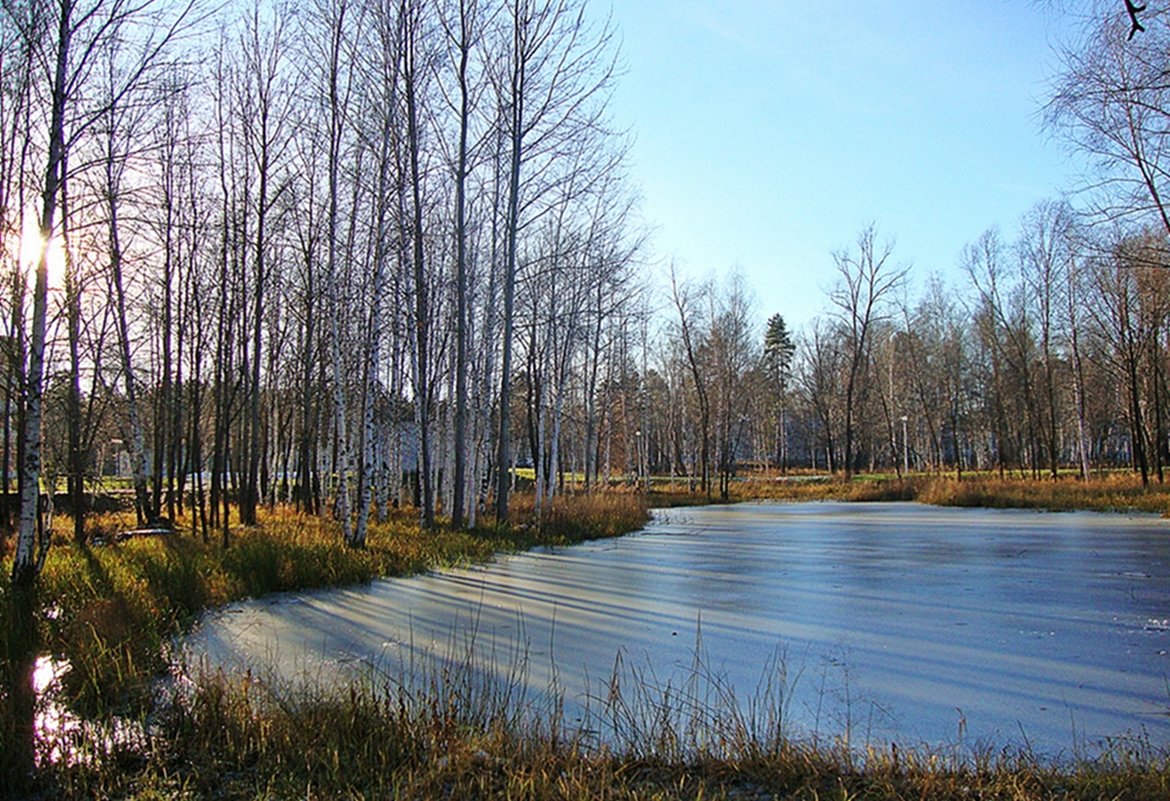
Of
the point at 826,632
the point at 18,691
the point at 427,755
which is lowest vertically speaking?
the point at 826,632

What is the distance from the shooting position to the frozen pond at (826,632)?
344 cm

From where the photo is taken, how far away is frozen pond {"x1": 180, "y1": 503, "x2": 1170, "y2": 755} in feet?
11.3

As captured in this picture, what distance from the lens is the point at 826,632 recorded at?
5.06 m

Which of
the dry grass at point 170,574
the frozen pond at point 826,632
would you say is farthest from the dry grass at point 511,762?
the dry grass at point 170,574

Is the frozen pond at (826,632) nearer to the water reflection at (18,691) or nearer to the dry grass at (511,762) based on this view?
the dry grass at (511,762)

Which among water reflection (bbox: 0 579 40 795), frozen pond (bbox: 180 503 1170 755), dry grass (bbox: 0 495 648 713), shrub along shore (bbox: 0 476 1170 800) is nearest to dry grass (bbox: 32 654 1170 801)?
shrub along shore (bbox: 0 476 1170 800)

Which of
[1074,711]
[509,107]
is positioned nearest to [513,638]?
[1074,711]

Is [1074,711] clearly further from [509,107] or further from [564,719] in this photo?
[509,107]

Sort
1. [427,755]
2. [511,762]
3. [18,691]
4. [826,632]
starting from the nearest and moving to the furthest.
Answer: [511,762], [427,755], [18,691], [826,632]

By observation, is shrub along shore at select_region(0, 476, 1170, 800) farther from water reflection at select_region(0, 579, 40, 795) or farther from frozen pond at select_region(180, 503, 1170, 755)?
frozen pond at select_region(180, 503, 1170, 755)

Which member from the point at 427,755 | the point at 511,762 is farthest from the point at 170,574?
the point at 511,762

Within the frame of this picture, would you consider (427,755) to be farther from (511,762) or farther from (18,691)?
(18,691)

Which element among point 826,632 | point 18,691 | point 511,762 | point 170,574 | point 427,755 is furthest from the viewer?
point 170,574

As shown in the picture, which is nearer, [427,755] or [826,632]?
[427,755]
